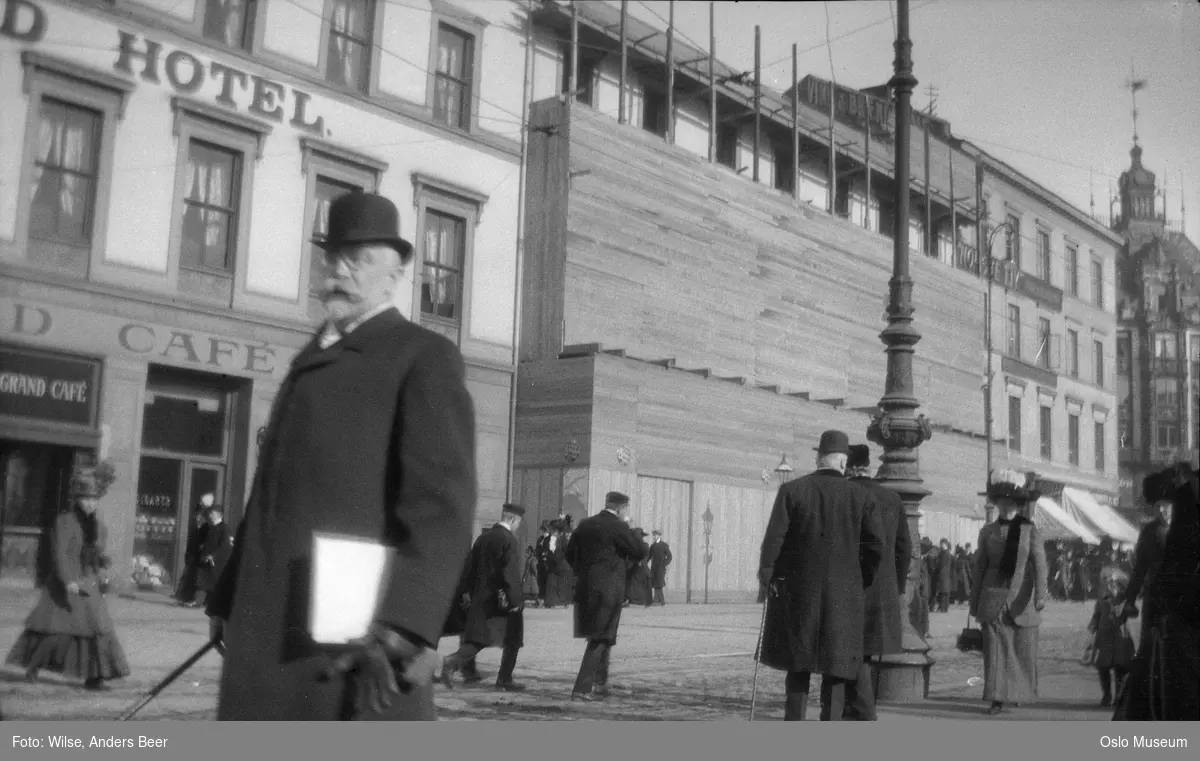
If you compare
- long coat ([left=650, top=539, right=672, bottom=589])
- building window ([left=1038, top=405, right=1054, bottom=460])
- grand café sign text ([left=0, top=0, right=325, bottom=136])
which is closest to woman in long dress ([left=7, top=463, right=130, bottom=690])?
grand café sign text ([left=0, top=0, right=325, bottom=136])

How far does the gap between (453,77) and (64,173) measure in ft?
6.48

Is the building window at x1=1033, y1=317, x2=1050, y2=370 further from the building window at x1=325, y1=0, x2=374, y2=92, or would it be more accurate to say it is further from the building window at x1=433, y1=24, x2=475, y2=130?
the building window at x1=325, y1=0, x2=374, y2=92

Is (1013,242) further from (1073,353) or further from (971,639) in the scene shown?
(971,639)

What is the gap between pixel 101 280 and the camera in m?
4.21

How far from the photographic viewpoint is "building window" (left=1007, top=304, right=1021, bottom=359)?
7676 millimetres

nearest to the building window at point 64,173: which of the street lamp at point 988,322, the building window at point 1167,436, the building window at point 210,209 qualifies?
the building window at point 210,209

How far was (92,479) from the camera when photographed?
13.8ft

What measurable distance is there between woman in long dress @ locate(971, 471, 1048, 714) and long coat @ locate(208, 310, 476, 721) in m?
5.33

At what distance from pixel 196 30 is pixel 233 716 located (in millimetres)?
2910

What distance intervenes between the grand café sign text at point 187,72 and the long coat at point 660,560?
3.56 meters

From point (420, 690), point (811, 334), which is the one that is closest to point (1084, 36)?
point (811, 334)

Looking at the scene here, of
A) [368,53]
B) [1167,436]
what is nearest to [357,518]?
[368,53]

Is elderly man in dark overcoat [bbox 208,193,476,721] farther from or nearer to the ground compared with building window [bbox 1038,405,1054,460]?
nearer to the ground

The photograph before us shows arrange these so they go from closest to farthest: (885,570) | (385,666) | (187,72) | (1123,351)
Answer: (385,666), (187,72), (885,570), (1123,351)
